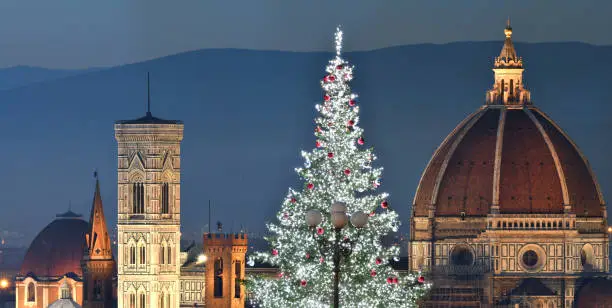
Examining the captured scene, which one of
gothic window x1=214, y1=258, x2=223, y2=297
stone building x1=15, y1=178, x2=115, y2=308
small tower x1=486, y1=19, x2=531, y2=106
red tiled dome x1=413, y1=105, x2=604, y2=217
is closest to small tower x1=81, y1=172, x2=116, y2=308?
gothic window x1=214, y1=258, x2=223, y2=297

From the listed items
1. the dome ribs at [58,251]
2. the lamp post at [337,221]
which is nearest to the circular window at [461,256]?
the dome ribs at [58,251]

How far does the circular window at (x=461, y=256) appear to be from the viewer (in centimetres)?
15300

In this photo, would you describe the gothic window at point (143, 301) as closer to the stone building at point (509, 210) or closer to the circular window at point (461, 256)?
the stone building at point (509, 210)

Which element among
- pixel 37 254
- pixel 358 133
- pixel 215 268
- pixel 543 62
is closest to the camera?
pixel 358 133

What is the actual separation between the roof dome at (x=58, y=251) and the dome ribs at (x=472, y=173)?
30790 millimetres

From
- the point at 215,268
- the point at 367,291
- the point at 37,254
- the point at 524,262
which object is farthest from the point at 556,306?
the point at 367,291

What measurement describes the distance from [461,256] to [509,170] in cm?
549

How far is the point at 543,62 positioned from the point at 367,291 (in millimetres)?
124131

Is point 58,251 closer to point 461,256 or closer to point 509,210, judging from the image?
point 461,256

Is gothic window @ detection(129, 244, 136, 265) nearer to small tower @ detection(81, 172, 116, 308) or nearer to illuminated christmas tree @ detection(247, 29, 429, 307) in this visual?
small tower @ detection(81, 172, 116, 308)

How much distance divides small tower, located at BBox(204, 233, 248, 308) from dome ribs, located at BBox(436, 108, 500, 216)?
1107cm

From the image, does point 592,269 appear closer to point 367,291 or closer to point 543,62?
point 543,62

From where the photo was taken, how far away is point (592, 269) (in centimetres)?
15325

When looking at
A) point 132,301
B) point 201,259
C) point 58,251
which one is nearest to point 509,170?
point 201,259
